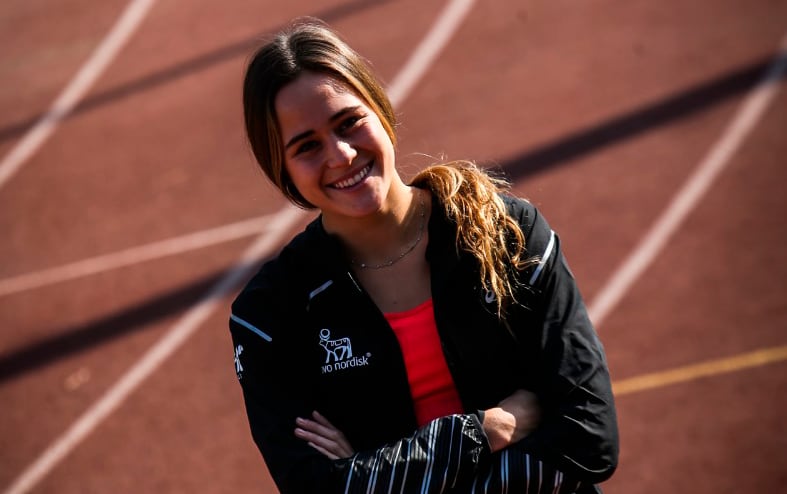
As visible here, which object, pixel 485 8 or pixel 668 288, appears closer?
pixel 668 288

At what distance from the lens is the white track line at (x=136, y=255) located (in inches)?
296

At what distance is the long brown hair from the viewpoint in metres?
2.38

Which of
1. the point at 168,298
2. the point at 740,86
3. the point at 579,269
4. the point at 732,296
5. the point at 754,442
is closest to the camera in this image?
the point at 754,442

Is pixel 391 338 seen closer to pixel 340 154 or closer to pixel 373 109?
pixel 340 154

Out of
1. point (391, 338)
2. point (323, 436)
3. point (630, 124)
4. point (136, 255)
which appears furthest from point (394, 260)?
point (630, 124)

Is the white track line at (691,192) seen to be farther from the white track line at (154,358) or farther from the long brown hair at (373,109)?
the long brown hair at (373,109)

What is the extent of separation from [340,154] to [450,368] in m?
0.61

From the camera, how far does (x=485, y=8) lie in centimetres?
1005

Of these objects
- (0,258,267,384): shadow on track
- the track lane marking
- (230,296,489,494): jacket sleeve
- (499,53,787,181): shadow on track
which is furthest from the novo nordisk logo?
(499,53,787,181): shadow on track

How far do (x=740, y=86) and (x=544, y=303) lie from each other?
6221 millimetres

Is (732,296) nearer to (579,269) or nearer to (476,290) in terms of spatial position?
(579,269)

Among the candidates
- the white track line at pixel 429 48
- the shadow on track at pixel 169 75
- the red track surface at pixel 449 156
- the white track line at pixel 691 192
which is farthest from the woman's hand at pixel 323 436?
the shadow on track at pixel 169 75

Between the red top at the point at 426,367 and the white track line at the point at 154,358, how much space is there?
4171 mm

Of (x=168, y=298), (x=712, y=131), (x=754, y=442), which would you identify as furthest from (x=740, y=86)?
(x=168, y=298)
